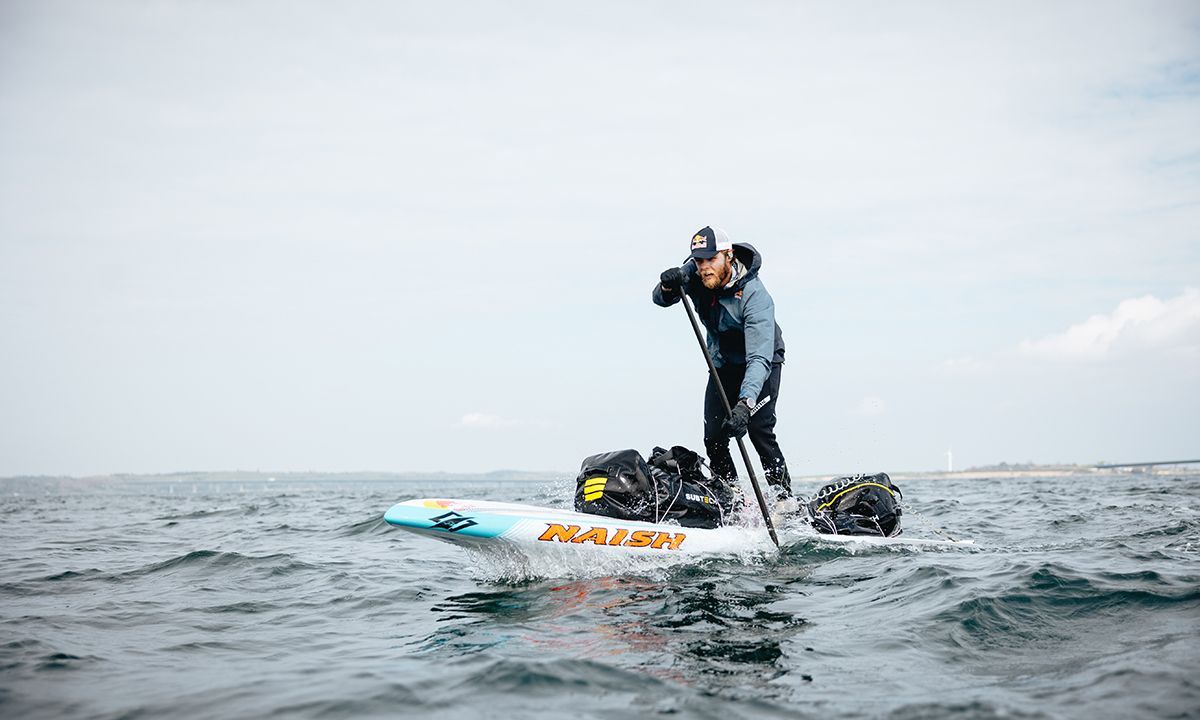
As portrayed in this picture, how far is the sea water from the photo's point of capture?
156 inches

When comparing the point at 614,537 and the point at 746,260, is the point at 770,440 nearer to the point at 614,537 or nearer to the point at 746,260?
the point at 746,260

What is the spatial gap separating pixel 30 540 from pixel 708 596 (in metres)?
11.5

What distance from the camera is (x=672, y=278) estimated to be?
8305mm

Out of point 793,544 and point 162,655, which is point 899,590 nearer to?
point 793,544

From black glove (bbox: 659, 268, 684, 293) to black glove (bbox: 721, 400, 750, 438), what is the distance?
4.34 ft

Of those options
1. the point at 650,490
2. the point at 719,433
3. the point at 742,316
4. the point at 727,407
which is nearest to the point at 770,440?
the point at 719,433

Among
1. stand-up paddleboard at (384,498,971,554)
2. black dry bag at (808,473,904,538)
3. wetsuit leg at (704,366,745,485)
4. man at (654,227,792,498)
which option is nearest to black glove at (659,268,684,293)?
man at (654,227,792,498)

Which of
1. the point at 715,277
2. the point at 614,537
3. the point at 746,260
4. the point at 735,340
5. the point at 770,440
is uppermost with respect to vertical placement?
the point at 746,260

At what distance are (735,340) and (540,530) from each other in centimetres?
313

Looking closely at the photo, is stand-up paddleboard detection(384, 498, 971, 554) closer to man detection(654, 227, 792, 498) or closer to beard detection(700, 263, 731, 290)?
man detection(654, 227, 792, 498)

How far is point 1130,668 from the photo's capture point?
4234 millimetres

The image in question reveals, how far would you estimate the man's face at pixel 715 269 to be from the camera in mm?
8430

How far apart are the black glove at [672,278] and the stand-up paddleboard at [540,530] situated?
7.63 ft

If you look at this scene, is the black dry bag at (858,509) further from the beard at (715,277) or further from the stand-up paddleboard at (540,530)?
the beard at (715,277)
